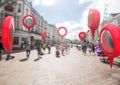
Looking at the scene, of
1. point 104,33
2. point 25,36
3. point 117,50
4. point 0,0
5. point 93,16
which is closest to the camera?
point 117,50

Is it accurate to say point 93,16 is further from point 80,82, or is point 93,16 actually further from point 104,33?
point 80,82

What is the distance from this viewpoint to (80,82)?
7297mm

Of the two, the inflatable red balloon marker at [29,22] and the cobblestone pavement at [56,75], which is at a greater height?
the inflatable red balloon marker at [29,22]

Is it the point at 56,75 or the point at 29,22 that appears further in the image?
the point at 29,22

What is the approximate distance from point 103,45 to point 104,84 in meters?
4.11

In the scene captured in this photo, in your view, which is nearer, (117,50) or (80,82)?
(80,82)

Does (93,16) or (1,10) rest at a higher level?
(1,10)

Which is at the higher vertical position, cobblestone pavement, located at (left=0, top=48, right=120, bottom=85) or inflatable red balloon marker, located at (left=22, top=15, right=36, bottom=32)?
inflatable red balloon marker, located at (left=22, top=15, right=36, bottom=32)

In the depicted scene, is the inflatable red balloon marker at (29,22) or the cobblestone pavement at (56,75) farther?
the inflatable red balloon marker at (29,22)

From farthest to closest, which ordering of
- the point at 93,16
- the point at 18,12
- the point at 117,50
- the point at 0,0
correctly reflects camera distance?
the point at 18,12, the point at 0,0, the point at 93,16, the point at 117,50

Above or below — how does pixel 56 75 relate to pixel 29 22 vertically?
below

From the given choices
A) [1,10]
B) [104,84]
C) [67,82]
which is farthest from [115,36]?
[1,10]

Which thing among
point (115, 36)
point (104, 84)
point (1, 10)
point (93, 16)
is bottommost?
point (104, 84)

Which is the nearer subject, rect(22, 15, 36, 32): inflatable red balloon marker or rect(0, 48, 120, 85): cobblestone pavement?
rect(0, 48, 120, 85): cobblestone pavement
